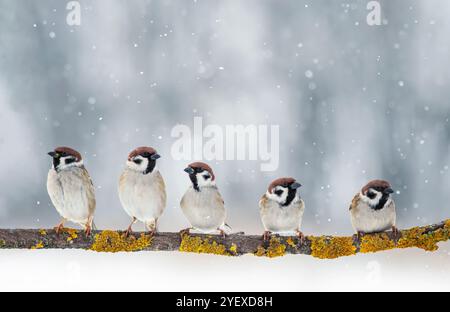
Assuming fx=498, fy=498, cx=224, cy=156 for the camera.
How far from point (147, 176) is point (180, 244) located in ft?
2.07

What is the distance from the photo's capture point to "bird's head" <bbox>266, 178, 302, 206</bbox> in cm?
378

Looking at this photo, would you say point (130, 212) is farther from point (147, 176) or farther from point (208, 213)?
point (208, 213)

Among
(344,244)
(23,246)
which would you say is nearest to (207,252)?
(344,244)

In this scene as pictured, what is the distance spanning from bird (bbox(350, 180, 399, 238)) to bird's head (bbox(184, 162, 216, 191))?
1160 millimetres

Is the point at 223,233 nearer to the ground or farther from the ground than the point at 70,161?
nearer to the ground

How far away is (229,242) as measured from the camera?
3623 millimetres

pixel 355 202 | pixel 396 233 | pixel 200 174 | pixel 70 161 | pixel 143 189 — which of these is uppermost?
pixel 70 161

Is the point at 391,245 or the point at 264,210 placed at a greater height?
the point at 264,210

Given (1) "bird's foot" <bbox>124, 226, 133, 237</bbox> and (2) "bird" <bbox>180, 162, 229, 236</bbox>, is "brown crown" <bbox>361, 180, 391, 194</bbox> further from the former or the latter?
(1) "bird's foot" <bbox>124, 226, 133, 237</bbox>

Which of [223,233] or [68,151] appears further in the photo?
[68,151]

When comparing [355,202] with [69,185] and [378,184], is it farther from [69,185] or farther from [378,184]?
[69,185]

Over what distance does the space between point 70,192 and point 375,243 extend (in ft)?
7.78

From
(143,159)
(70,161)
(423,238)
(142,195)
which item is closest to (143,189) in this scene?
(142,195)

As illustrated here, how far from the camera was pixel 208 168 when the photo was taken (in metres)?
3.90
